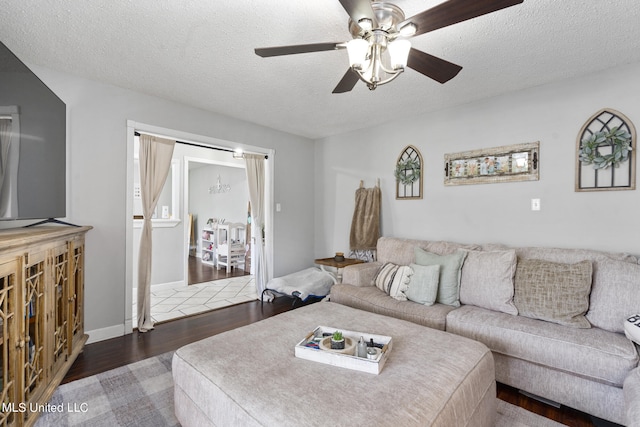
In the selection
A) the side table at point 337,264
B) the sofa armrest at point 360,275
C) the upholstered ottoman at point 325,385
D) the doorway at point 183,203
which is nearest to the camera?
the upholstered ottoman at point 325,385

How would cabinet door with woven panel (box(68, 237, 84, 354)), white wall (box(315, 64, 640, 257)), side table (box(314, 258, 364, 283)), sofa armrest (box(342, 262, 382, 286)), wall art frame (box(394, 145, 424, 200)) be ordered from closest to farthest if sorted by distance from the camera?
cabinet door with woven panel (box(68, 237, 84, 354)), white wall (box(315, 64, 640, 257)), sofa armrest (box(342, 262, 382, 286)), wall art frame (box(394, 145, 424, 200)), side table (box(314, 258, 364, 283))

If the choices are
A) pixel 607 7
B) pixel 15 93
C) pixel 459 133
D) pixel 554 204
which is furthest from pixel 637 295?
pixel 15 93

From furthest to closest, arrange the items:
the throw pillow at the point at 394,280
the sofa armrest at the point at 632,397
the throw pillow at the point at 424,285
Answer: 1. the throw pillow at the point at 394,280
2. the throw pillow at the point at 424,285
3. the sofa armrest at the point at 632,397

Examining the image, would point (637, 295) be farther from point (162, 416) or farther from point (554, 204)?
point (162, 416)

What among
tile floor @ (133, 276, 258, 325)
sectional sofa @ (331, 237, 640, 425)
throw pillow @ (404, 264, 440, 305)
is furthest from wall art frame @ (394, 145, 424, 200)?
tile floor @ (133, 276, 258, 325)

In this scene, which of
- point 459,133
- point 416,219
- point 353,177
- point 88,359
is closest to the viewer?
point 88,359

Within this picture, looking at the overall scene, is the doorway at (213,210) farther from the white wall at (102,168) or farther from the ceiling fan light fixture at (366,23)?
the ceiling fan light fixture at (366,23)

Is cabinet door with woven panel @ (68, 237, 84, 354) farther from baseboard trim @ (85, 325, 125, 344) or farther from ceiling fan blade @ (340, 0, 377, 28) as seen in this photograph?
ceiling fan blade @ (340, 0, 377, 28)

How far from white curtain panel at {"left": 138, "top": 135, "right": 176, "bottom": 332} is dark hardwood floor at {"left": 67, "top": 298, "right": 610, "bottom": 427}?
0.26m

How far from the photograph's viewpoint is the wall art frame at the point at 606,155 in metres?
2.30

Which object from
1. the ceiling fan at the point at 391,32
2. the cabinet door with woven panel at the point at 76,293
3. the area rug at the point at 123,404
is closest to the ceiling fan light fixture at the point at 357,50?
the ceiling fan at the point at 391,32

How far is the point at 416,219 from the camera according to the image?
3584 millimetres

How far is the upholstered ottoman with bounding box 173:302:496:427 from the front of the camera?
1.12m

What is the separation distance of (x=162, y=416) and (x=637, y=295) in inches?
118
